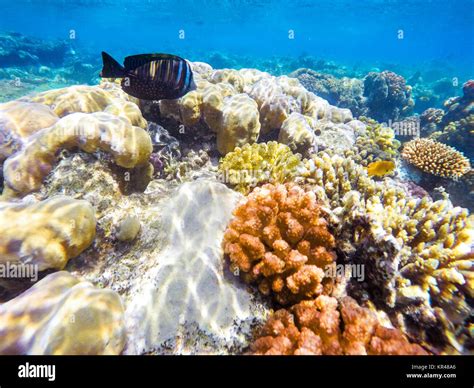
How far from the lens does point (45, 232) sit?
8.65ft

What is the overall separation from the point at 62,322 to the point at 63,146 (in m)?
2.48

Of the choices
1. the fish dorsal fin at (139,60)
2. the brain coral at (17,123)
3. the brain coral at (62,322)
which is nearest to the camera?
the brain coral at (62,322)

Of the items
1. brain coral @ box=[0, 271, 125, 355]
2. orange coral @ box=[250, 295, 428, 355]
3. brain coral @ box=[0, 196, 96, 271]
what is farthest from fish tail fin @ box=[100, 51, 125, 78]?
orange coral @ box=[250, 295, 428, 355]

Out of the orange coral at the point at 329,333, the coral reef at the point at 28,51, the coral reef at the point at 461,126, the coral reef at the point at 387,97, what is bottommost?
the orange coral at the point at 329,333

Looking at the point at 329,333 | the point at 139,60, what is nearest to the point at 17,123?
the point at 139,60

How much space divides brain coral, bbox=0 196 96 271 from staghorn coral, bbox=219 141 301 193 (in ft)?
6.88

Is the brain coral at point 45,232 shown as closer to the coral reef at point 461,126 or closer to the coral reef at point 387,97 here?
the coral reef at point 461,126

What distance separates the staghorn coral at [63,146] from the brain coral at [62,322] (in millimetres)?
1755

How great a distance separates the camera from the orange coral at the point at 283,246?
261 centimetres

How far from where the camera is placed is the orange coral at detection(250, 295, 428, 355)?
2072 millimetres

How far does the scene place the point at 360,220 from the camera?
276 cm

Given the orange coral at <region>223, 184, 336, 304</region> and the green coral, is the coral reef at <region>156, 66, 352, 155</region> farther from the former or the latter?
the orange coral at <region>223, 184, 336, 304</region>

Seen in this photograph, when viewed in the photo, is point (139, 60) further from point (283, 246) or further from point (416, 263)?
point (416, 263)

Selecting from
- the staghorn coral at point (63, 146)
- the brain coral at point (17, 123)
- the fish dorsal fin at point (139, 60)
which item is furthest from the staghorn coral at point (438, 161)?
the brain coral at point (17, 123)
